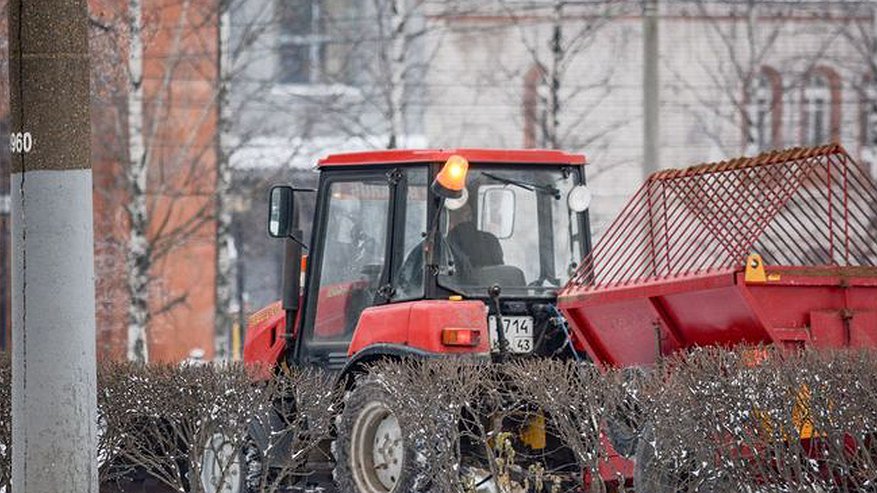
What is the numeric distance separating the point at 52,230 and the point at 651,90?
12.5 meters

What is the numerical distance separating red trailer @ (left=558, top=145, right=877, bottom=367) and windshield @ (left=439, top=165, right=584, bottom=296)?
613 millimetres

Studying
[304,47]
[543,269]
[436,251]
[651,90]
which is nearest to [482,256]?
[436,251]

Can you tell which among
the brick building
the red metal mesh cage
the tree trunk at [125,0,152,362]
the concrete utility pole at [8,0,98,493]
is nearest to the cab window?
the red metal mesh cage

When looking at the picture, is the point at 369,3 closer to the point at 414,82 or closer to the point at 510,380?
the point at 414,82

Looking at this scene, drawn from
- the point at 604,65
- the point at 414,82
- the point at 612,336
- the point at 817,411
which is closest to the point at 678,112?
the point at 604,65

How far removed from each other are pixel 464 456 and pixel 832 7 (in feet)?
80.1

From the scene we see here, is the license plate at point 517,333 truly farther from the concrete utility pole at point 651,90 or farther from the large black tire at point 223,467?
the concrete utility pole at point 651,90

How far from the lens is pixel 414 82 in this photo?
31.5 metres

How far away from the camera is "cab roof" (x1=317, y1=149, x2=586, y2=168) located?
1198 cm

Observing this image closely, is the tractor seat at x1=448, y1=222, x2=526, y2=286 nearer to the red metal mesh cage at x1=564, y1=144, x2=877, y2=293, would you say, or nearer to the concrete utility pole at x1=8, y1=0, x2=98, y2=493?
the red metal mesh cage at x1=564, y1=144, x2=877, y2=293

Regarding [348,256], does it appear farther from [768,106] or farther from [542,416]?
[768,106]

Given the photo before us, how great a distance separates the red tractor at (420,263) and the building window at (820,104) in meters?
21.8

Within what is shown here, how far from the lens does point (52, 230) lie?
319 inches

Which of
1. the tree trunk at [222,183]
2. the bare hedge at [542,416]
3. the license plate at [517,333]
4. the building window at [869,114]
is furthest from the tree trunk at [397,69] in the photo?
the bare hedge at [542,416]
